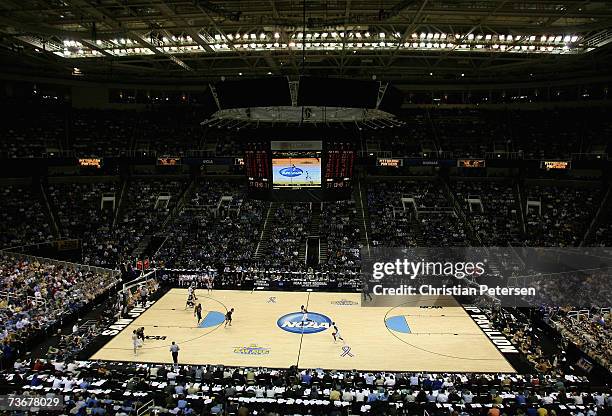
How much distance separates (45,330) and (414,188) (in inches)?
1268

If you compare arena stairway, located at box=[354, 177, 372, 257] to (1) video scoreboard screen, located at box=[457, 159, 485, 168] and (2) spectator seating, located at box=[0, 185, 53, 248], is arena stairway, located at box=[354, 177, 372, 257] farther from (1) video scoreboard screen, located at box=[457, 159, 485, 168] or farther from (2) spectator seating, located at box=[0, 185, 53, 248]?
(2) spectator seating, located at box=[0, 185, 53, 248]

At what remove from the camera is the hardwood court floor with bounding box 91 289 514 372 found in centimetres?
1998

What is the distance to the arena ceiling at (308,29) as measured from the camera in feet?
74.0

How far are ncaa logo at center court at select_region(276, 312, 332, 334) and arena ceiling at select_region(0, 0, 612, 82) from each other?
1239cm

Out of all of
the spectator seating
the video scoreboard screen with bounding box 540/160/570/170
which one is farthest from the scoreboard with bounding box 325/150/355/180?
the spectator seating

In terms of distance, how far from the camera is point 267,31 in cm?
2953

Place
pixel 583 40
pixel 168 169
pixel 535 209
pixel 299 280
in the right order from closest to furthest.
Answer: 1. pixel 583 40
2. pixel 299 280
3. pixel 535 209
4. pixel 168 169

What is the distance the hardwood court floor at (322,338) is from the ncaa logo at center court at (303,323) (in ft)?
0.85

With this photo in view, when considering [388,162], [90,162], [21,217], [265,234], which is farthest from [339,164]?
[21,217]

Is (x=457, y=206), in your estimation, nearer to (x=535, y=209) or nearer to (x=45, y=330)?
(x=535, y=209)

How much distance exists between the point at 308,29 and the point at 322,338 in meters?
15.9

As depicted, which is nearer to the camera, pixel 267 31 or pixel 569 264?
pixel 569 264

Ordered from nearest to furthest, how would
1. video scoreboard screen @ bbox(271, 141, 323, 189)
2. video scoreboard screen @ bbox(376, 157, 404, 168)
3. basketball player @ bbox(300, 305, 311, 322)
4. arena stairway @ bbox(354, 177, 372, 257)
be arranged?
video scoreboard screen @ bbox(271, 141, 323, 189), basketball player @ bbox(300, 305, 311, 322), arena stairway @ bbox(354, 177, 372, 257), video scoreboard screen @ bbox(376, 157, 404, 168)

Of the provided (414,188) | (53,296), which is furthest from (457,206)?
(53,296)
